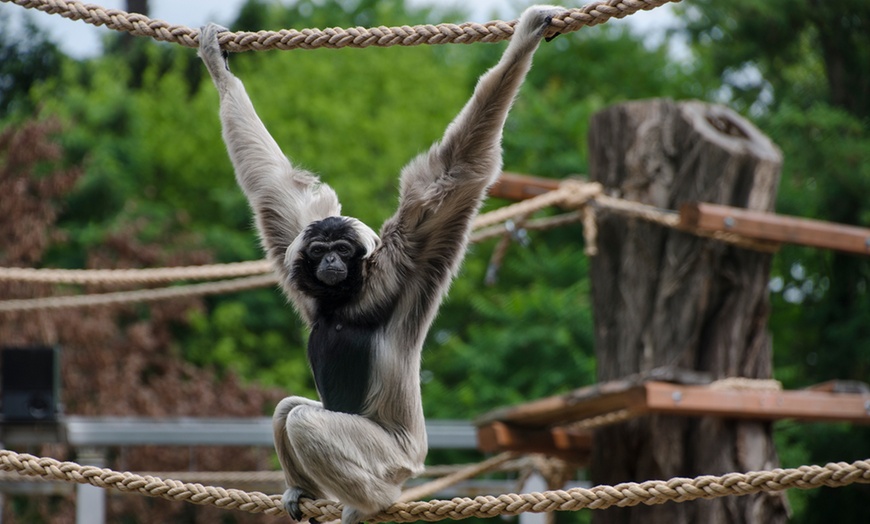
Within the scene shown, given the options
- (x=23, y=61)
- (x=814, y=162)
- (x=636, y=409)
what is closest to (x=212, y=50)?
(x=636, y=409)

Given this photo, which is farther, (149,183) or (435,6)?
(435,6)

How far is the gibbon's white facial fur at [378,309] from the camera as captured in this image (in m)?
5.30

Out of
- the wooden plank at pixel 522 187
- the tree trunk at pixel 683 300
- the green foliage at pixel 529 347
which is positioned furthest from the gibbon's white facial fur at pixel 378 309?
the green foliage at pixel 529 347

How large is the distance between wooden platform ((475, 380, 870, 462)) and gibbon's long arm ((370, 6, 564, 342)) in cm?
203

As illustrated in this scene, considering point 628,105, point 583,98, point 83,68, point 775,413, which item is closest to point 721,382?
point 775,413

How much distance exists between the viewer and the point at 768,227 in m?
7.71

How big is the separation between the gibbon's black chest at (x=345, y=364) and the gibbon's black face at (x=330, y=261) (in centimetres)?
18

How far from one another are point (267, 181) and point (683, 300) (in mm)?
3260

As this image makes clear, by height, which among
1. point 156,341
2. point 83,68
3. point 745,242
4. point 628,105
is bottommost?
point 156,341

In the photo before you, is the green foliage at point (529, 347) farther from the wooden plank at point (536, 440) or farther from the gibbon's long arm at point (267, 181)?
the gibbon's long arm at point (267, 181)

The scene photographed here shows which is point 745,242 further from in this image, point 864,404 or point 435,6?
point 435,6

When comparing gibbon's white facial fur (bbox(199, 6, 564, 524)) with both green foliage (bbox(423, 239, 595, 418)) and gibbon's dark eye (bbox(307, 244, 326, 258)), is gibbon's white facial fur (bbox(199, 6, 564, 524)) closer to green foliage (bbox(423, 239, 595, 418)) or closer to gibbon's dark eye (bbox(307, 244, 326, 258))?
gibbon's dark eye (bbox(307, 244, 326, 258))

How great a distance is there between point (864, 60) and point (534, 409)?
10229 millimetres

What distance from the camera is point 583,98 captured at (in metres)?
24.9
